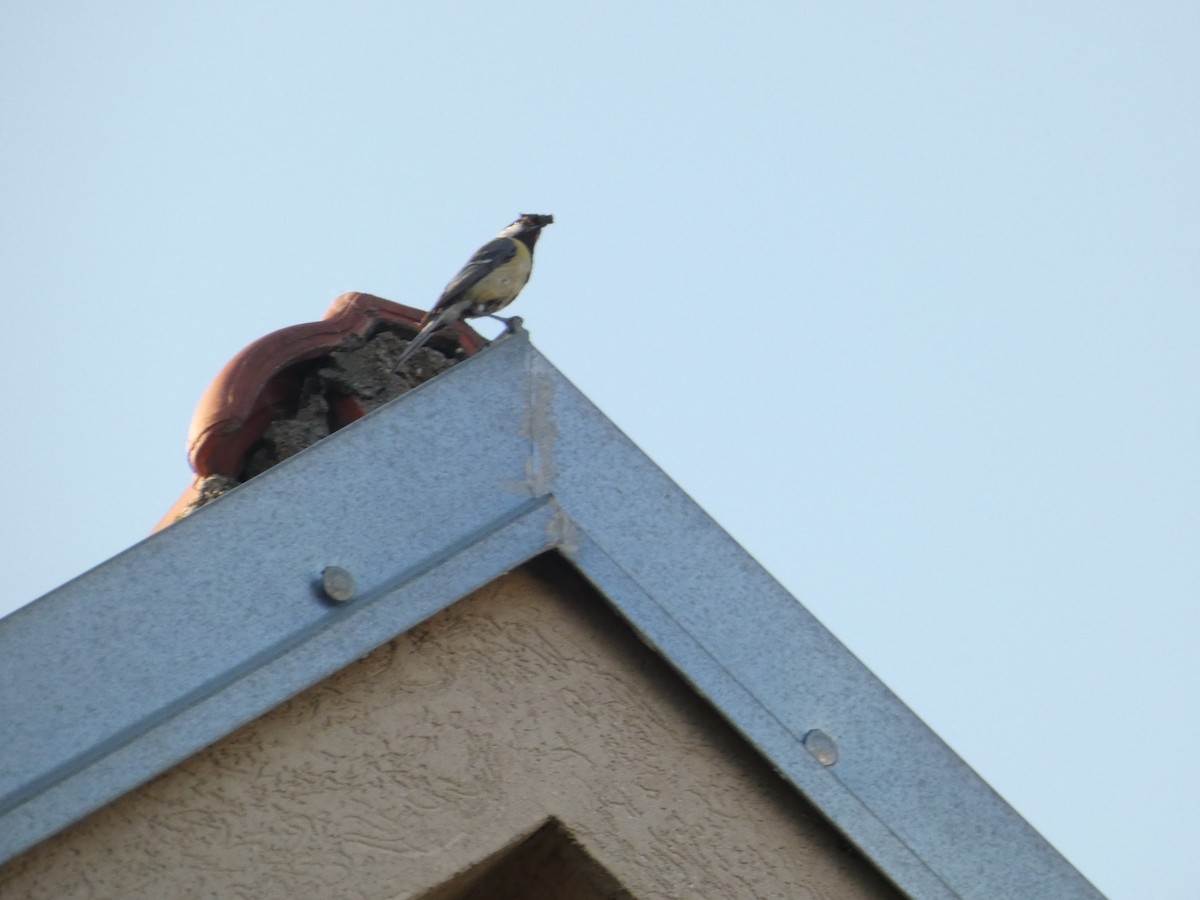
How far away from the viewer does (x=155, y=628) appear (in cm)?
256

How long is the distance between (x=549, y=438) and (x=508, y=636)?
0.34m

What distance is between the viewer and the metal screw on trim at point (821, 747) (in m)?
2.92

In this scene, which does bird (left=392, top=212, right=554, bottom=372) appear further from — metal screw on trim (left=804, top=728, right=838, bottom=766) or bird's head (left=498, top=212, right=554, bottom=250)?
metal screw on trim (left=804, top=728, right=838, bottom=766)

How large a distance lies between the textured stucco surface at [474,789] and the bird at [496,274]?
224cm

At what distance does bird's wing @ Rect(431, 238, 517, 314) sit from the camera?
5.30 m

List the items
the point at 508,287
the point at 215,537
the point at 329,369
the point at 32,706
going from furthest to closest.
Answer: the point at 508,287, the point at 329,369, the point at 215,537, the point at 32,706

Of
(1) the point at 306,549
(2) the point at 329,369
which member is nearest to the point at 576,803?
(1) the point at 306,549

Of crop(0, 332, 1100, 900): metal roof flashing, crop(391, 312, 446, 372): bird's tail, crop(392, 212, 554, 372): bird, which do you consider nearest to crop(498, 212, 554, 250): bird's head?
crop(392, 212, 554, 372): bird

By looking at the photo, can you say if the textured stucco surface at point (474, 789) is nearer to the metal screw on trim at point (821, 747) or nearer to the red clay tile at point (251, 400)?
the metal screw on trim at point (821, 747)

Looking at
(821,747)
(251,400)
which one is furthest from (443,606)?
(251,400)

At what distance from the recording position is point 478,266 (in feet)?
18.3

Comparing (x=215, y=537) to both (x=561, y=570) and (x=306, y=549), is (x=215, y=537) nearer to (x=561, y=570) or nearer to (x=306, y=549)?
(x=306, y=549)

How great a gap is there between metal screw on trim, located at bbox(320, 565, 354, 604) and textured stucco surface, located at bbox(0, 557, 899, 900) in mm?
111

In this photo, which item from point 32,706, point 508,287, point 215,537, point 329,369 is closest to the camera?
point 32,706
